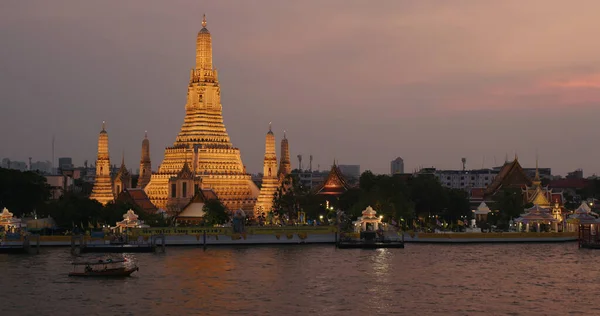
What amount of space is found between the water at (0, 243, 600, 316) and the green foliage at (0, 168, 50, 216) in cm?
2097

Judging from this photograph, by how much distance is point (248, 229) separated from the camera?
270 feet

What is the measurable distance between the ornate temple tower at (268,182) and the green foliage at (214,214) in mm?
11303

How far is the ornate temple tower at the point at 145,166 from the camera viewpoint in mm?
123250

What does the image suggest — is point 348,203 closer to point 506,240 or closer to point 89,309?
→ point 506,240

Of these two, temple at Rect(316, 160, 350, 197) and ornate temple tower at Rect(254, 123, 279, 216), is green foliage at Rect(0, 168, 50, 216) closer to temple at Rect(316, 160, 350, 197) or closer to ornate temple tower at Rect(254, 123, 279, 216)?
ornate temple tower at Rect(254, 123, 279, 216)

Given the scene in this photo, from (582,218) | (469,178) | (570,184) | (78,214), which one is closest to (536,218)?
(582,218)

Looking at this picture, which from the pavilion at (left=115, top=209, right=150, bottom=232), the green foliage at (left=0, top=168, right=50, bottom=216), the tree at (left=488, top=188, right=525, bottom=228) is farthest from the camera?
the tree at (left=488, top=188, right=525, bottom=228)

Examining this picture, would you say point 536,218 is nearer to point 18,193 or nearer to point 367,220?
point 367,220

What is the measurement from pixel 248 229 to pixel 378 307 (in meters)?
Result: 35.7

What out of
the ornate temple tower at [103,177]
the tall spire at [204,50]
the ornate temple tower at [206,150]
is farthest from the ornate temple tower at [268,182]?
the ornate temple tower at [103,177]

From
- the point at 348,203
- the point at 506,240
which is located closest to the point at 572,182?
the point at 348,203

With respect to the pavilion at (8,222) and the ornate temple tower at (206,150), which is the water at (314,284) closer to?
the pavilion at (8,222)

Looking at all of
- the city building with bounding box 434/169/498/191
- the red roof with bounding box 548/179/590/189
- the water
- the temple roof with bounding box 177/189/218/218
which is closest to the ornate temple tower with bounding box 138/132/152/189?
the temple roof with bounding box 177/189/218/218

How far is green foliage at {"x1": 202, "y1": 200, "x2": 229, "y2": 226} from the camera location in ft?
299
